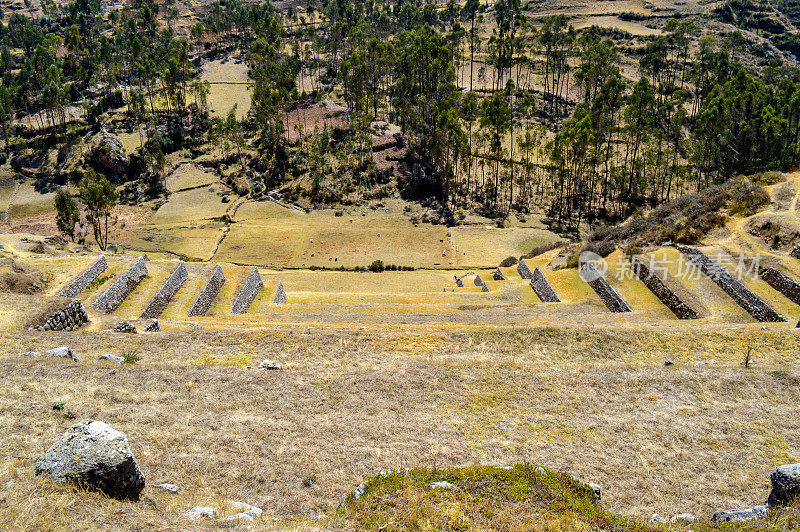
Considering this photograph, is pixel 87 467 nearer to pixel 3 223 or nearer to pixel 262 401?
pixel 262 401

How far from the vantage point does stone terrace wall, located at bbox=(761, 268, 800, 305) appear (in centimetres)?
3695

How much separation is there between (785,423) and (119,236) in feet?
269

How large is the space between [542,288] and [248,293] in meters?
26.4

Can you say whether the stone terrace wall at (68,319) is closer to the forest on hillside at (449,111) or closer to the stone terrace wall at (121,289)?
the stone terrace wall at (121,289)

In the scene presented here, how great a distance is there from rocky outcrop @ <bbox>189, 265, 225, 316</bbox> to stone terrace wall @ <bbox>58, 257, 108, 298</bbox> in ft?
25.0

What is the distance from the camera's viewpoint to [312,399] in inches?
906

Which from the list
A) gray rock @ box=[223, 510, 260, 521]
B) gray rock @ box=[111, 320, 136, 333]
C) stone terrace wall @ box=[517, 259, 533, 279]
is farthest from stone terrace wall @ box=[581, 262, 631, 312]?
gray rock @ box=[111, 320, 136, 333]

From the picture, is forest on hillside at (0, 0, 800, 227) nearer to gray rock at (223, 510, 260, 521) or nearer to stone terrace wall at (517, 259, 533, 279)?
stone terrace wall at (517, 259, 533, 279)

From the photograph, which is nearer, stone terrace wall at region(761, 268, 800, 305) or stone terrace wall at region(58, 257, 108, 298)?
stone terrace wall at region(58, 257, 108, 298)

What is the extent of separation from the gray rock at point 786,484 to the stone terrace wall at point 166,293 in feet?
119

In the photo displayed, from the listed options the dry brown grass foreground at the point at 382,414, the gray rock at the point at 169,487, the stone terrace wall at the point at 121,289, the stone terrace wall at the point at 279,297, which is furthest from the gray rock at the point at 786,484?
the stone terrace wall at the point at 121,289

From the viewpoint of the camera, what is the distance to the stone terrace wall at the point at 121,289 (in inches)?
1422

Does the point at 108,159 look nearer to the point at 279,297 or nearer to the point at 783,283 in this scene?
the point at 279,297

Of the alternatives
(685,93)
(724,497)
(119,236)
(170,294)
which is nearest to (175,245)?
(119,236)
